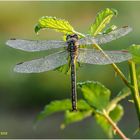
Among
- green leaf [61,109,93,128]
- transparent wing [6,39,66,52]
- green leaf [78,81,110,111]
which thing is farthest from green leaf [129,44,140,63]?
transparent wing [6,39,66,52]

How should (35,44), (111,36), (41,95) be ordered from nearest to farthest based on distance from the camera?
(111,36), (35,44), (41,95)

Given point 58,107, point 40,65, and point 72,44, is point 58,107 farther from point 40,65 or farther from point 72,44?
point 40,65

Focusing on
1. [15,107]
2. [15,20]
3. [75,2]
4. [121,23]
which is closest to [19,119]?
[15,107]

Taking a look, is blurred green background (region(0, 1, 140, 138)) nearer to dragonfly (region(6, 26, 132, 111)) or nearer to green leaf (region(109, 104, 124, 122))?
dragonfly (region(6, 26, 132, 111))

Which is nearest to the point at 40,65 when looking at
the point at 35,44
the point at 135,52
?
the point at 35,44

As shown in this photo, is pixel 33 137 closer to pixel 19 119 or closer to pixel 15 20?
pixel 19 119

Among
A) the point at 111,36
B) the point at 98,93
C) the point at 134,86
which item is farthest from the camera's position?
the point at 111,36
